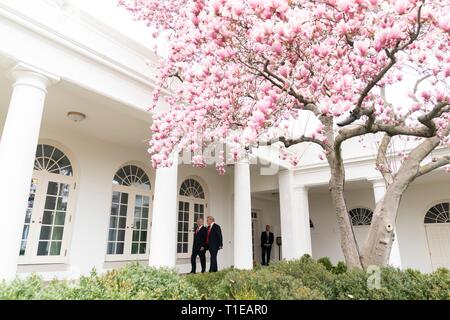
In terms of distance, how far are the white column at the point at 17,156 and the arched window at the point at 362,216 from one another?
40.8ft

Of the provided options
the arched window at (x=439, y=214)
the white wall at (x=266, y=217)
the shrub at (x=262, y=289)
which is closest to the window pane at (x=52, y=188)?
the shrub at (x=262, y=289)

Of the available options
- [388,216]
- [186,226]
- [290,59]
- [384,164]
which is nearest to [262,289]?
[388,216]

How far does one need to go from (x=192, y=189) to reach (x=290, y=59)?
26.3 feet

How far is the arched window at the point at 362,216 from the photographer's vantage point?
42.3 ft

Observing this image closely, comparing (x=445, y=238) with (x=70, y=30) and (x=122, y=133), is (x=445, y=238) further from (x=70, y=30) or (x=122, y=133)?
(x=70, y=30)

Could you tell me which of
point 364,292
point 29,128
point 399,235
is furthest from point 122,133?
point 399,235

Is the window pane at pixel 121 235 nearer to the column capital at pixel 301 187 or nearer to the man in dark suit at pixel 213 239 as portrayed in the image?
the man in dark suit at pixel 213 239

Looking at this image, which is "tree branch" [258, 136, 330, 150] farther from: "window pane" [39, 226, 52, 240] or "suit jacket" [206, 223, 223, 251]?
"window pane" [39, 226, 52, 240]

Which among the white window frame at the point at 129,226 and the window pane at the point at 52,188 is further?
the white window frame at the point at 129,226

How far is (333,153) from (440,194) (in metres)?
9.94

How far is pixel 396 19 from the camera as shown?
246 centimetres

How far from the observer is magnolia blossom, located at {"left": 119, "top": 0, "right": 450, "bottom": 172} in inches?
88.4

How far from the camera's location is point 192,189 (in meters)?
10.5

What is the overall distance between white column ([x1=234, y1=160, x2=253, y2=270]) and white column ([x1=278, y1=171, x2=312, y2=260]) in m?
3.19
